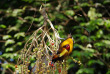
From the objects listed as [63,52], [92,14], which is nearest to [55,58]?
[63,52]

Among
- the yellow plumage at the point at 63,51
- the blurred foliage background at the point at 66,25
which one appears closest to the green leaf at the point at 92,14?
the blurred foliage background at the point at 66,25

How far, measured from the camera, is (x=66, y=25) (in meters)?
2.92

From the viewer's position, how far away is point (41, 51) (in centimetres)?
114

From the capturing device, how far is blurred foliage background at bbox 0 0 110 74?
2.66m

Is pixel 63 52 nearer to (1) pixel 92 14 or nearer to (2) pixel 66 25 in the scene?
(1) pixel 92 14

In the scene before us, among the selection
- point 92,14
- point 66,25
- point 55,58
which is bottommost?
point 66,25

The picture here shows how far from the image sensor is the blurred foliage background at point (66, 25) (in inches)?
105

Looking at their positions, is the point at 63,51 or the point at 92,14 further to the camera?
the point at 92,14

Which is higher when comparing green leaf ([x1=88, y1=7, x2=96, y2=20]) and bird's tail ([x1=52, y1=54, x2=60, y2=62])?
bird's tail ([x1=52, y1=54, x2=60, y2=62])

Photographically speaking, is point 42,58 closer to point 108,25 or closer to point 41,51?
point 41,51

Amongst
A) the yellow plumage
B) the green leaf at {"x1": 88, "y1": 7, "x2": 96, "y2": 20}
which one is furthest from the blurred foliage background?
the yellow plumage

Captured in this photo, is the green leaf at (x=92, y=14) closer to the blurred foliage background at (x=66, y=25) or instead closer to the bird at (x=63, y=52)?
the blurred foliage background at (x=66, y=25)

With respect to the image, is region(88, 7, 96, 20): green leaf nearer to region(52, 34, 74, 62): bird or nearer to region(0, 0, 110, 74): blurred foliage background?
region(0, 0, 110, 74): blurred foliage background

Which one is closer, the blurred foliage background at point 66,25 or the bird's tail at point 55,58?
→ the bird's tail at point 55,58
